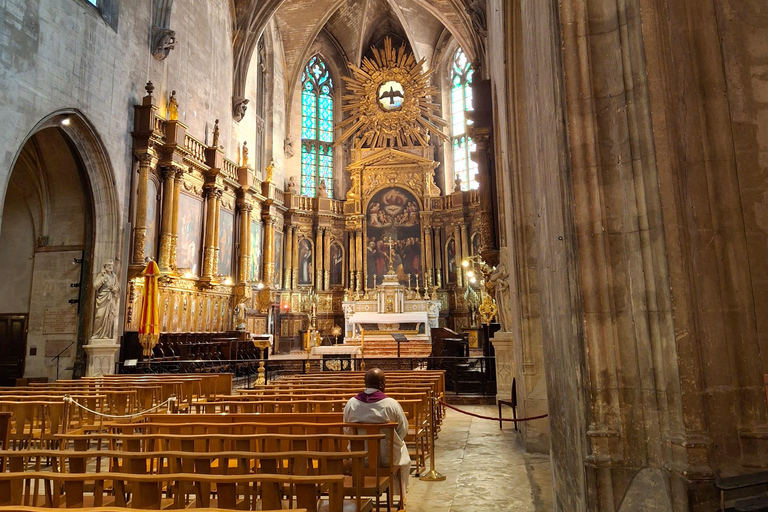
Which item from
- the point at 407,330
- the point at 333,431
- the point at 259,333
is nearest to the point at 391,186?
the point at 407,330

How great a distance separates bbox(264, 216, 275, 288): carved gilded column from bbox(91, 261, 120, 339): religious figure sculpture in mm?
8881

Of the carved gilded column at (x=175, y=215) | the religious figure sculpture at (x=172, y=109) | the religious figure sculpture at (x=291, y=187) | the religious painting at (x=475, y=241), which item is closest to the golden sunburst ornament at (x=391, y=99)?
the religious figure sculpture at (x=291, y=187)

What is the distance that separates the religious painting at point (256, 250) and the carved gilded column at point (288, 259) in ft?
7.05

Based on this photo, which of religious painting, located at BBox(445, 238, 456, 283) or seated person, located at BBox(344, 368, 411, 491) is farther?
religious painting, located at BBox(445, 238, 456, 283)

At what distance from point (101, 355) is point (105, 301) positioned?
4.11 ft

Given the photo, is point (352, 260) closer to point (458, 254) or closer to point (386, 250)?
point (386, 250)

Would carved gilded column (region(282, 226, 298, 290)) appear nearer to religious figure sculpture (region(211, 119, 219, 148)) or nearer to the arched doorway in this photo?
religious figure sculpture (region(211, 119, 219, 148))

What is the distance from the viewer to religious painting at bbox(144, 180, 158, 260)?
46.4 ft

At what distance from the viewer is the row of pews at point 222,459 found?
2650 millimetres

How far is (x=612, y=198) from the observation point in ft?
9.79

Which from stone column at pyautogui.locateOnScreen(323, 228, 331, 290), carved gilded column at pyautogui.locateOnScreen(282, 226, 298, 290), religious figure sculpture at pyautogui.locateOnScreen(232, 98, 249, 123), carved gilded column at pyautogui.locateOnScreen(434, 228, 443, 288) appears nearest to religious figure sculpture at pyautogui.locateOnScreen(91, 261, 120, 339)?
religious figure sculpture at pyautogui.locateOnScreen(232, 98, 249, 123)

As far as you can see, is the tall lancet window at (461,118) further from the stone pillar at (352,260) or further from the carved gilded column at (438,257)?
the stone pillar at (352,260)

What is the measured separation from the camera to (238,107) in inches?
764

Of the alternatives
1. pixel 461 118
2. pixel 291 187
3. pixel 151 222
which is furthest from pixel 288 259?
pixel 461 118
